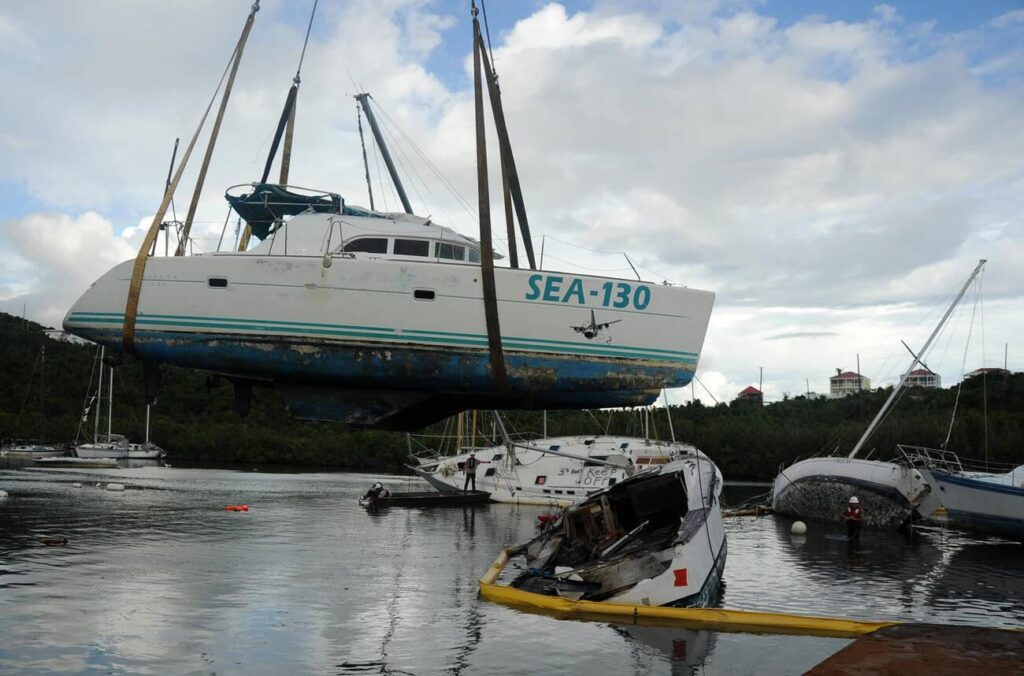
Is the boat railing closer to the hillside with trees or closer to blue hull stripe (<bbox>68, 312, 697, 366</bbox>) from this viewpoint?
blue hull stripe (<bbox>68, 312, 697, 366</bbox>)

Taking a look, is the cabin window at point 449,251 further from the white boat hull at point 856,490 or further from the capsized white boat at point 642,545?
the white boat hull at point 856,490

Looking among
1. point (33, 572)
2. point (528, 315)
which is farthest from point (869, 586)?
point (33, 572)

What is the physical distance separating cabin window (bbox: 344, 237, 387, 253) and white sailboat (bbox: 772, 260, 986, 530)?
20270mm

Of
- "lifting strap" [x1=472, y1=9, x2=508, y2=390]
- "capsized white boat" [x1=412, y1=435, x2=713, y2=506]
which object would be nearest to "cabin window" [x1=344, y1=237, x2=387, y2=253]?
"lifting strap" [x1=472, y1=9, x2=508, y2=390]

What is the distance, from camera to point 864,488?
97.9 ft

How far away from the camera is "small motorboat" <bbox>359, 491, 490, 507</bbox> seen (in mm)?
33625

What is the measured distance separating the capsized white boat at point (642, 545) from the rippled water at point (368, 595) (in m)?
0.82

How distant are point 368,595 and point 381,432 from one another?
65.2 meters

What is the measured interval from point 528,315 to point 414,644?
441 cm

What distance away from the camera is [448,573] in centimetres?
1767

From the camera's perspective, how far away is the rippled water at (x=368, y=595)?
10.6 meters

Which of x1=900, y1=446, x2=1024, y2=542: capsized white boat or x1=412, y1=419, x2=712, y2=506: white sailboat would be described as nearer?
x1=900, y1=446, x2=1024, y2=542: capsized white boat

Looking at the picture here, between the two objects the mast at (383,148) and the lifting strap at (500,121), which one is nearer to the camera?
the lifting strap at (500,121)

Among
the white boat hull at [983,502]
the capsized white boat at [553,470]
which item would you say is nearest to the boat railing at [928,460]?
the white boat hull at [983,502]
